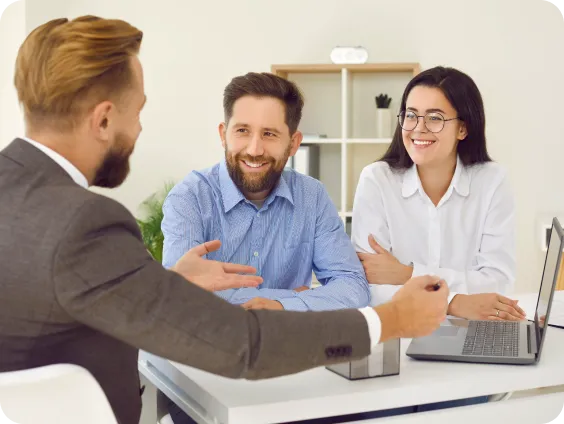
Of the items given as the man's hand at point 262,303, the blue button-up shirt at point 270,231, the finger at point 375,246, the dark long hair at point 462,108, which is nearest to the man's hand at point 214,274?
the man's hand at point 262,303

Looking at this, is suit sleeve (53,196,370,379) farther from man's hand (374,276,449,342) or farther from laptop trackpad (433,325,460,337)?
laptop trackpad (433,325,460,337)

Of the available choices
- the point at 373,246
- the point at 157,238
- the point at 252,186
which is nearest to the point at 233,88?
the point at 252,186

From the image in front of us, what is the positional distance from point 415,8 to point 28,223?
13.5 ft

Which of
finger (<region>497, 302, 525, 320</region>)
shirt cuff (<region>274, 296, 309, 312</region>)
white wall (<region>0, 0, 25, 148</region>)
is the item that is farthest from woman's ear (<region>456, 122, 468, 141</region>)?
white wall (<region>0, 0, 25, 148</region>)

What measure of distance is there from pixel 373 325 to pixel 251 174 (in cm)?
109

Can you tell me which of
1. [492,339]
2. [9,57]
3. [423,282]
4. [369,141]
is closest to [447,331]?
[492,339]

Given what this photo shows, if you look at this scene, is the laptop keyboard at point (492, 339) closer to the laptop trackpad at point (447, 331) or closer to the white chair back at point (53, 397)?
the laptop trackpad at point (447, 331)

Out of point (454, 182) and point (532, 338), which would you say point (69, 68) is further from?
point (454, 182)

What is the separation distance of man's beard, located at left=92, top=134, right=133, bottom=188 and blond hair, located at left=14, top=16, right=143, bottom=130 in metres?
0.09

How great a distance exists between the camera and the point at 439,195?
2.69 metres

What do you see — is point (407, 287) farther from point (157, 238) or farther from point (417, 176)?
point (157, 238)

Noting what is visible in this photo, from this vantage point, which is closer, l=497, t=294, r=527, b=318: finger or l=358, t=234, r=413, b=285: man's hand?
l=497, t=294, r=527, b=318: finger

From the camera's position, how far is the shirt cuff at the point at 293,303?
198cm

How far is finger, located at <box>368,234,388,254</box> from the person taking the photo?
8.04 feet
